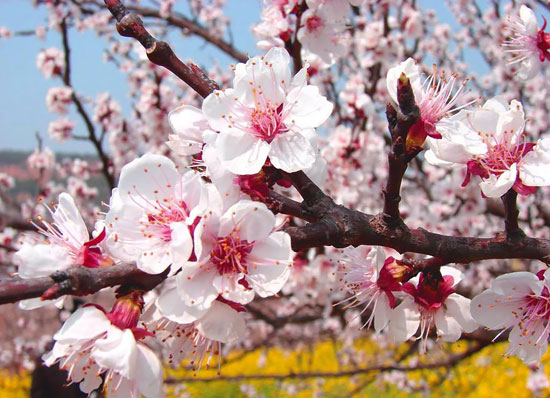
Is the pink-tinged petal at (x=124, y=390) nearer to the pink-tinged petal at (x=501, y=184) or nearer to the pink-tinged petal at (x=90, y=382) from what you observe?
the pink-tinged petal at (x=90, y=382)

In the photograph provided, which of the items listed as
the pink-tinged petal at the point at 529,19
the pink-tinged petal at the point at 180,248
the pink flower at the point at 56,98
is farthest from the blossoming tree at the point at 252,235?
the pink flower at the point at 56,98

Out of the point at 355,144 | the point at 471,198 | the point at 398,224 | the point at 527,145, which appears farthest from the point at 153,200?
the point at 471,198

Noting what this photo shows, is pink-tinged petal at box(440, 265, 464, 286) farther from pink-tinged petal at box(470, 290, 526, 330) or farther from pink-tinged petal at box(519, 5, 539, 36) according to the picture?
pink-tinged petal at box(519, 5, 539, 36)

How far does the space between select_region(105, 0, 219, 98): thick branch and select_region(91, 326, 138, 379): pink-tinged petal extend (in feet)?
1.70

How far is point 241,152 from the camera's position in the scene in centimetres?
94

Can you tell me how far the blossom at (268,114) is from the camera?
951mm

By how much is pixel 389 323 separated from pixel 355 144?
235cm

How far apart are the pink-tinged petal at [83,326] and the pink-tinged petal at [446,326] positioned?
763 millimetres

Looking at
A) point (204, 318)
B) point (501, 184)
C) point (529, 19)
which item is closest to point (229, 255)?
point (204, 318)

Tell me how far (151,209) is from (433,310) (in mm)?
710

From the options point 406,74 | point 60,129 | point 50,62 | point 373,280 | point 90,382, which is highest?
point 406,74

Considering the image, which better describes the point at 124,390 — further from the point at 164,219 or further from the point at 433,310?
the point at 433,310

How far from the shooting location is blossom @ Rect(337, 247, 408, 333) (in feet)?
3.59

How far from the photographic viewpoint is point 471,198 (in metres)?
3.69
